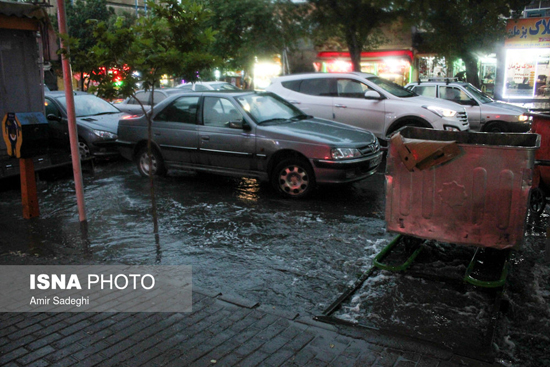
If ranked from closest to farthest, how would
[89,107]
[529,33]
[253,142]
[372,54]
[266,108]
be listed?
[253,142] → [266,108] → [89,107] → [529,33] → [372,54]

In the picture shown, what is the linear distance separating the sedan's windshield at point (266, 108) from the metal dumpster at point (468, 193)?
4049 mm

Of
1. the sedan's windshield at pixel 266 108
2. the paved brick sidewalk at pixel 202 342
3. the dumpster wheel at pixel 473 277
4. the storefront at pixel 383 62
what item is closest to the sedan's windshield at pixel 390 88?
the sedan's windshield at pixel 266 108

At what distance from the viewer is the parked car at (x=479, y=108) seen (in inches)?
537

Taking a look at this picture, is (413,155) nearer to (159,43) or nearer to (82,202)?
(159,43)

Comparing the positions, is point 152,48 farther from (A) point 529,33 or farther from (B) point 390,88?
(A) point 529,33

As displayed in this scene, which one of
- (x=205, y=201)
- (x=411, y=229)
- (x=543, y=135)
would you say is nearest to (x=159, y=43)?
(x=205, y=201)

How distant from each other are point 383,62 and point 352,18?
8530 millimetres

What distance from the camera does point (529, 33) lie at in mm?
16094

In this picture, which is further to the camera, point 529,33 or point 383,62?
point 383,62

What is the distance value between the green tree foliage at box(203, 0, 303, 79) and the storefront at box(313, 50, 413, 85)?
371 centimetres

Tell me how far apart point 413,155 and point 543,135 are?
9.27ft

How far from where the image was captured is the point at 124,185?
31.4ft

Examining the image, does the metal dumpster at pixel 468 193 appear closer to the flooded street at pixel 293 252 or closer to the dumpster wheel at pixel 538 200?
the flooded street at pixel 293 252

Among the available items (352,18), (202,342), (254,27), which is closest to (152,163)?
(202,342)
